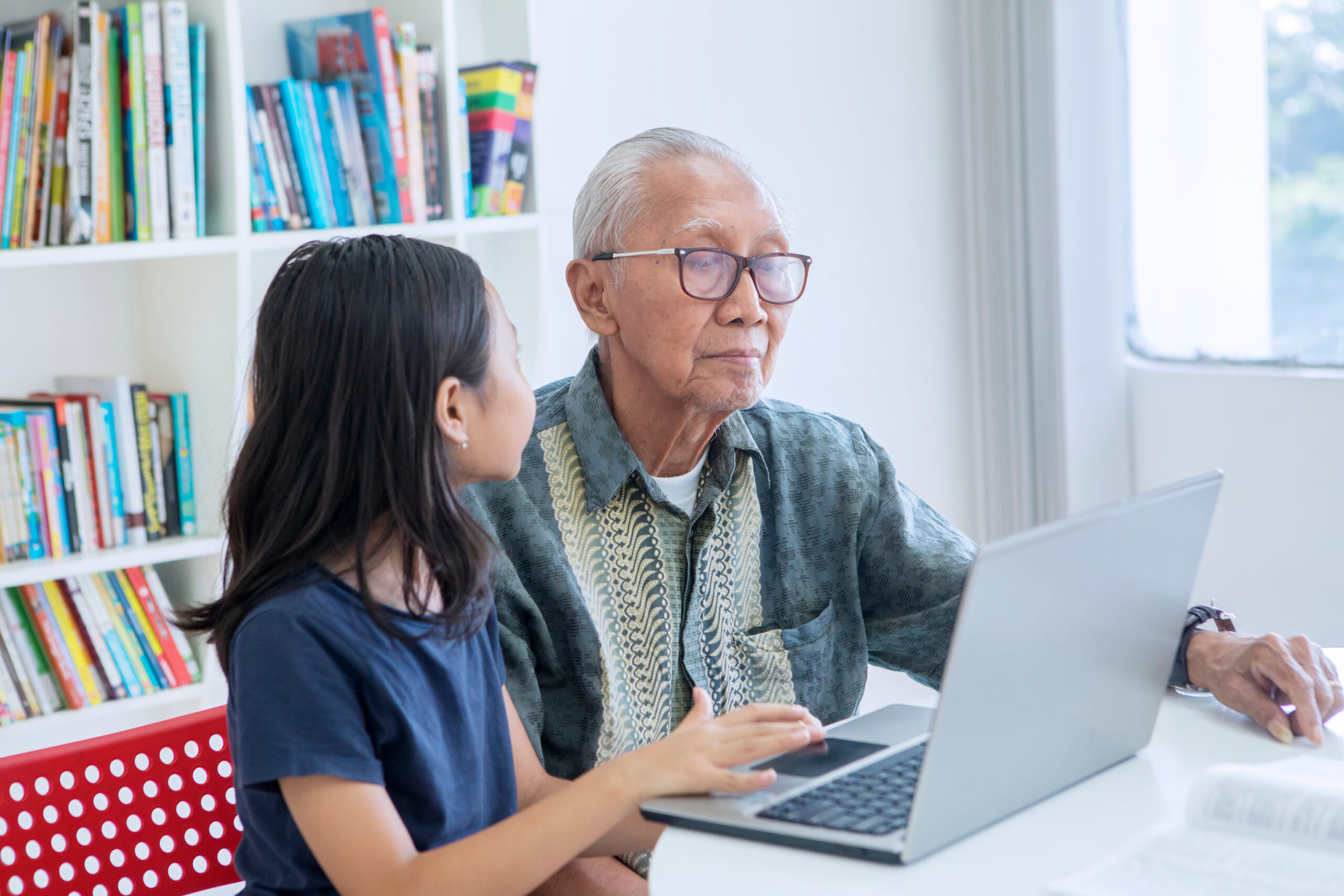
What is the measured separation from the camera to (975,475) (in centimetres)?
334

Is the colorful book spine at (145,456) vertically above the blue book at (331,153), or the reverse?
the blue book at (331,153)

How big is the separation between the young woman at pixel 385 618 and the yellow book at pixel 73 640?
102 centimetres

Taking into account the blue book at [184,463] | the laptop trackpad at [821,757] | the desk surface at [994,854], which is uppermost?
the blue book at [184,463]

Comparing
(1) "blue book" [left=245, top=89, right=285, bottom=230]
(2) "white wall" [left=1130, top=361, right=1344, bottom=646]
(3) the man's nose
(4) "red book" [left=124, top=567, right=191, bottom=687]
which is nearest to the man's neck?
(3) the man's nose

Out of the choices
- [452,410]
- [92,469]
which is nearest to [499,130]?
[92,469]

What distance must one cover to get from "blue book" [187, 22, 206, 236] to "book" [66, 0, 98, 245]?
0.46 ft

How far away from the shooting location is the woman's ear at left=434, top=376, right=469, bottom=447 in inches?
43.4

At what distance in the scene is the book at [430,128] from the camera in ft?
7.32

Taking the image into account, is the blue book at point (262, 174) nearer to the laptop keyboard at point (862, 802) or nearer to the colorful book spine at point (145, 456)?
the colorful book spine at point (145, 456)

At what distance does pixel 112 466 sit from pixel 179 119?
55 cm

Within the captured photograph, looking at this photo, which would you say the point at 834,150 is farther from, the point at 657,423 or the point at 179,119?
the point at 657,423

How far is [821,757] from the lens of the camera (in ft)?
3.51

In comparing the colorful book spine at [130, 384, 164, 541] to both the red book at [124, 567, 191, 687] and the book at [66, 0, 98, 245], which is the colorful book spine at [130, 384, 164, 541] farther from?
the book at [66, 0, 98, 245]

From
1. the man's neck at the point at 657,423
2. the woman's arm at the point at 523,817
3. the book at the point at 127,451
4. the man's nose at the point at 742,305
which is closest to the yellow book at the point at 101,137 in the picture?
the book at the point at 127,451
